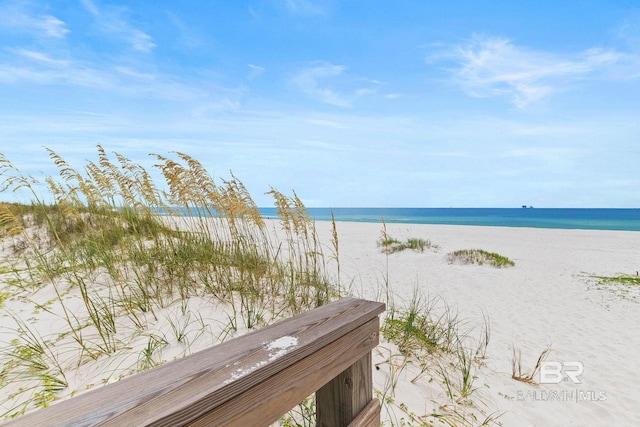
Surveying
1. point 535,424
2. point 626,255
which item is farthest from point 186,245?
point 626,255

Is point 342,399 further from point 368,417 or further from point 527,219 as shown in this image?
point 527,219

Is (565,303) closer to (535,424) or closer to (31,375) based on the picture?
(535,424)

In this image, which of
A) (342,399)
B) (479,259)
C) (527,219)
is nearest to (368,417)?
(342,399)

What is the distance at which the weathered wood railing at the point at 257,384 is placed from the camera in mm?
852

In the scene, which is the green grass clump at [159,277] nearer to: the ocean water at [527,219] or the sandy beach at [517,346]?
the sandy beach at [517,346]

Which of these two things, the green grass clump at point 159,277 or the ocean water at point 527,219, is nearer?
the green grass clump at point 159,277
